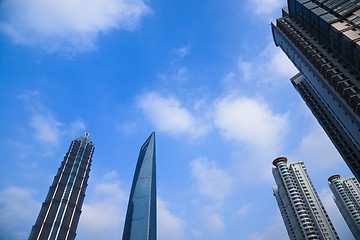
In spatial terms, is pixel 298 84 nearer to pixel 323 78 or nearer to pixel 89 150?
pixel 323 78

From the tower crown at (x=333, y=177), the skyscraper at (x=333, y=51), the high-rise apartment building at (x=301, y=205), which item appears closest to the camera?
the skyscraper at (x=333, y=51)

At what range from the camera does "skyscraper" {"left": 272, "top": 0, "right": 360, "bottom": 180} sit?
3900 cm

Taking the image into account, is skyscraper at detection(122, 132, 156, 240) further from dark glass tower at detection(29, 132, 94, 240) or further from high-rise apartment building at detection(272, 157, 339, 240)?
high-rise apartment building at detection(272, 157, 339, 240)

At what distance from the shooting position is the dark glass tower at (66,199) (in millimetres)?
109969

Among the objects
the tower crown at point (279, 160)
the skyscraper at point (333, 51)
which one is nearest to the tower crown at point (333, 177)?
the tower crown at point (279, 160)

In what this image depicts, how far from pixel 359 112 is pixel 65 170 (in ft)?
466

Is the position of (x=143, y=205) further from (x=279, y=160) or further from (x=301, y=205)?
(x=301, y=205)

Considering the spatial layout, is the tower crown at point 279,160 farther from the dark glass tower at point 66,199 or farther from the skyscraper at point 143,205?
the dark glass tower at point 66,199

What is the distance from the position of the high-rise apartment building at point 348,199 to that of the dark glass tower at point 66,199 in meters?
138

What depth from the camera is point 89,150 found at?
510 feet

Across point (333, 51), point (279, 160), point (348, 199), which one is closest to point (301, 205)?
point (279, 160)

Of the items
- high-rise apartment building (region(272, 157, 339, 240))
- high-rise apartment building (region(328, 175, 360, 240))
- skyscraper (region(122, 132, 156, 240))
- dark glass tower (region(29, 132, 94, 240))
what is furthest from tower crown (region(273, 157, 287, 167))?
dark glass tower (region(29, 132, 94, 240))

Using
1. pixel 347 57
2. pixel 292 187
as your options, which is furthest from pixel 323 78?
pixel 292 187

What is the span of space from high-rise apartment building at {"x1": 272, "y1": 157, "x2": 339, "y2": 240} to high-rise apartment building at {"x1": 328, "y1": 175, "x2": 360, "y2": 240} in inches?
861
